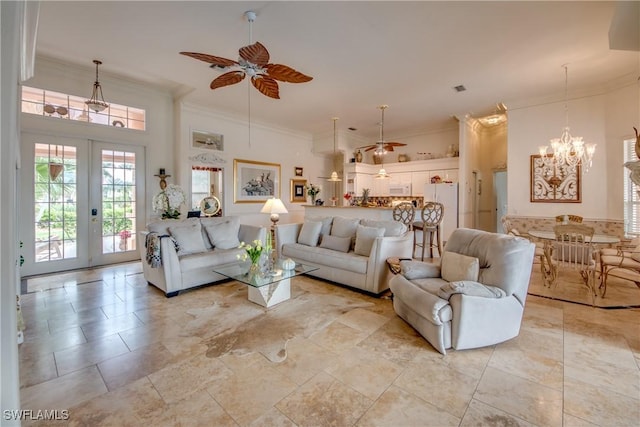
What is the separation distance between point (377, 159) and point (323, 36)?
5.94 meters

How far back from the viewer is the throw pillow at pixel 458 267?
2.62 meters

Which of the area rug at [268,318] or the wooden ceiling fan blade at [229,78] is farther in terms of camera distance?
the wooden ceiling fan blade at [229,78]

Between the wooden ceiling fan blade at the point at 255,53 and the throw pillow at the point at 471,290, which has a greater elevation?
the wooden ceiling fan blade at the point at 255,53

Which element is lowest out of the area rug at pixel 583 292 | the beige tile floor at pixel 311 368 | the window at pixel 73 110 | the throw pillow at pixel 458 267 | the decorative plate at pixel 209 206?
the beige tile floor at pixel 311 368

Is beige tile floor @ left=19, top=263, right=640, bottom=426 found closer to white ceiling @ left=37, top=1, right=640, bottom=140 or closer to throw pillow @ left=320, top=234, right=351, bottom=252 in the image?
throw pillow @ left=320, top=234, right=351, bottom=252

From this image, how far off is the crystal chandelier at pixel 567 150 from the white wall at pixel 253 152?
567cm

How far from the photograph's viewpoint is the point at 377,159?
9078mm

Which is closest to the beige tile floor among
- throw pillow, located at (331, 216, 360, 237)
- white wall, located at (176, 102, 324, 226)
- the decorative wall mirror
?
throw pillow, located at (331, 216, 360, 237)

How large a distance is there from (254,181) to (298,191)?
158cm

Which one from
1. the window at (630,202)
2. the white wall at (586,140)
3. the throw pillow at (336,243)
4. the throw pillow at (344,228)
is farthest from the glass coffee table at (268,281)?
the window at (630,202)

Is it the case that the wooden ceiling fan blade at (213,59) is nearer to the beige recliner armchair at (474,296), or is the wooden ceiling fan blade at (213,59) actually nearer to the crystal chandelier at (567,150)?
the beige recliner armchair at (474,296)

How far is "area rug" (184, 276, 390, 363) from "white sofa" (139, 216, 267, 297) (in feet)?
1.64

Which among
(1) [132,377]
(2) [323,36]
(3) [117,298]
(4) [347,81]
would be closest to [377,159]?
(4) [347,81]

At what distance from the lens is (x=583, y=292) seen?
3752 millimetres
